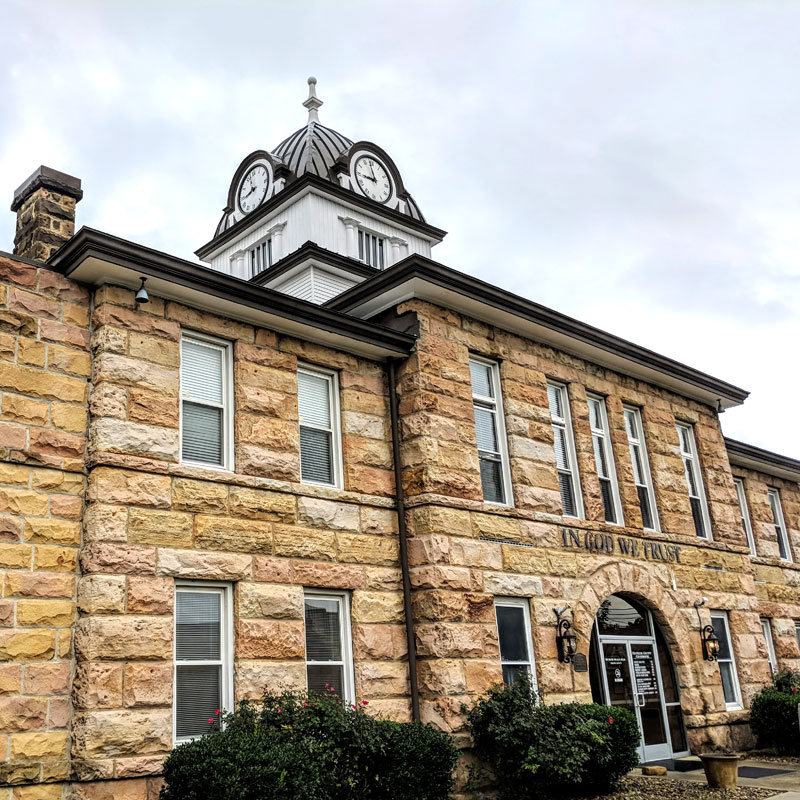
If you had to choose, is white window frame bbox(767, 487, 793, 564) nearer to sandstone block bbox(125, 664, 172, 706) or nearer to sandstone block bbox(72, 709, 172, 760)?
sandstone block bbox(125, 664, 172, 706)

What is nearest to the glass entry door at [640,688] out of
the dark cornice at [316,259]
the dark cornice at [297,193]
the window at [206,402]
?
the window at [206,402]

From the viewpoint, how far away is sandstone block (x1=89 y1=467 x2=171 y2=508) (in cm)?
1023

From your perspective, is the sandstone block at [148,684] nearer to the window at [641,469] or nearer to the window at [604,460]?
the window at [604,460]

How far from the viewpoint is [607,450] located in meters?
16.7

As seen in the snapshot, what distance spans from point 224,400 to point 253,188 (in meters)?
16.0

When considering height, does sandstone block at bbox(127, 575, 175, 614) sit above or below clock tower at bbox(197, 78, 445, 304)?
below

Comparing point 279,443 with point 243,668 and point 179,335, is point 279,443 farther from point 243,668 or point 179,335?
point 243,668

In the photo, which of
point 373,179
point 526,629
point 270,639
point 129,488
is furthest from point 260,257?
point 270,639

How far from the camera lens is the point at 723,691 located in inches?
677

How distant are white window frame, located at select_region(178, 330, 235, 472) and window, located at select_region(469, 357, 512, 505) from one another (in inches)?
165

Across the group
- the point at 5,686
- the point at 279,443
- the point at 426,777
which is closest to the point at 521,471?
the point at 279,443

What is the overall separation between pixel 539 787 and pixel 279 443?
574 centimetres

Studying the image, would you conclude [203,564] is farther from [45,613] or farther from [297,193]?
[297,193]

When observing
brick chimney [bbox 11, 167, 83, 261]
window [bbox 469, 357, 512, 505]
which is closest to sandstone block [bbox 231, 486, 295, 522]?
window [bbox 469, 357, 512, 505]
